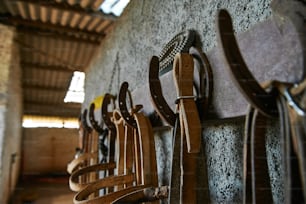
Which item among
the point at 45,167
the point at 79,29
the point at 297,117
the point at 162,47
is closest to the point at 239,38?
the point at 297,117

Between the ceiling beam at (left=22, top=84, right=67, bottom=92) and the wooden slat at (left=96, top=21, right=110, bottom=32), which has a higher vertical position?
the wooden slat at (left=96, top=21, right=110, bottom=32)

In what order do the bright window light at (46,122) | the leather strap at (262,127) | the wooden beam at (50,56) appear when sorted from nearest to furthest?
the leather strap at (262,127)
the wooden beam at (50,56)
the bright window light at (46,122)

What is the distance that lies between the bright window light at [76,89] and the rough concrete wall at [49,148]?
0.67 m

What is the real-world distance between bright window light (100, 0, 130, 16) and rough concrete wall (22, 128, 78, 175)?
12.3 feet

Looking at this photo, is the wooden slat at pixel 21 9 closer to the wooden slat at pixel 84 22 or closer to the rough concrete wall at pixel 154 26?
the wooden slat at pixel 84 22

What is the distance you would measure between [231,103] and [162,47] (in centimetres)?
→ 36

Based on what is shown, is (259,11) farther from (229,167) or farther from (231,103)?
(229,167)

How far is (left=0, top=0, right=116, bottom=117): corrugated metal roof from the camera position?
213 cm

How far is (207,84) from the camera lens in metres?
0.43

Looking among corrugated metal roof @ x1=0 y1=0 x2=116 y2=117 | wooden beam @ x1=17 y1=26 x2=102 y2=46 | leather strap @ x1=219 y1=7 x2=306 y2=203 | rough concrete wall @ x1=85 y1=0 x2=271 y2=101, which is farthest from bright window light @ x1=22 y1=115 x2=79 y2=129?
leather strap @ x1=219 y1=7 x2=306 y2=203

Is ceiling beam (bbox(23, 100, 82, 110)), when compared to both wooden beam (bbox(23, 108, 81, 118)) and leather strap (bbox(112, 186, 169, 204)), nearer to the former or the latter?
wooden beam (bbox(23, 108, 81, 118))

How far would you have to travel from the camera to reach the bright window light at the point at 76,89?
4.66m

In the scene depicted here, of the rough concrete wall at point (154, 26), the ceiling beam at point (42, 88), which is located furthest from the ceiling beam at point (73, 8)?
the ceiling beam at point (42, 88)

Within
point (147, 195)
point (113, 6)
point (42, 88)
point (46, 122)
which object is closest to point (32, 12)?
point (113, 6)
